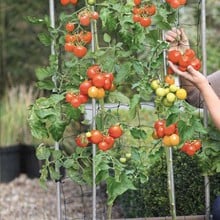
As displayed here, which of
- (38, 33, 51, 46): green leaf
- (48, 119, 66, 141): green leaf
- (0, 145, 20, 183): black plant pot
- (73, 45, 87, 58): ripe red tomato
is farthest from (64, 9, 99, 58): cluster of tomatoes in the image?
(0, 145, 20, 183): black plant pot

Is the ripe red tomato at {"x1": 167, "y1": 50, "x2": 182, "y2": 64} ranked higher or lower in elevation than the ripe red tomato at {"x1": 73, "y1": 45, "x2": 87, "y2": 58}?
lower

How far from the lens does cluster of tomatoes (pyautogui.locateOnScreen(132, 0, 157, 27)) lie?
2.71 m

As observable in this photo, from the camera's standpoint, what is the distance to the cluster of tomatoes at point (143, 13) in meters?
2.71

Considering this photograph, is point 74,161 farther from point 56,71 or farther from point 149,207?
point 149,207

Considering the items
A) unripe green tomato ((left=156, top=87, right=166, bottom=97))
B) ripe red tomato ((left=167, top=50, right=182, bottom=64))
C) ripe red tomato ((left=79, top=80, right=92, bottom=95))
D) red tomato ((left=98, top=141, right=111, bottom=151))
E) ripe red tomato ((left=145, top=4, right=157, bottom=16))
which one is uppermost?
ripe red tomato ((left=145, top=4, right=157, bottom=16))

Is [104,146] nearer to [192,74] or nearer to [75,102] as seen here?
[75,102]

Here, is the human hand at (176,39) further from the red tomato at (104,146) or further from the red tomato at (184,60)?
the red tomato at (104,146)

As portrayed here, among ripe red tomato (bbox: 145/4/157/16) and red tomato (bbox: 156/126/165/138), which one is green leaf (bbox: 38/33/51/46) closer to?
ripe red tomato (bbox: 145/4/157/16)

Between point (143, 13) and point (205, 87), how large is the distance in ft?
1.28

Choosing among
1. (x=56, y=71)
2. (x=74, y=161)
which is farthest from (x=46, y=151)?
(x=56, y=71)

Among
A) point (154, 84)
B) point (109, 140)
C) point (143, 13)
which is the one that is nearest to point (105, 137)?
point (109, 140)

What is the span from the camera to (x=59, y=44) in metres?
2.96

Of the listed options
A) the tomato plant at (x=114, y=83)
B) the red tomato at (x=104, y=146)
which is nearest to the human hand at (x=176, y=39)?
the tomato plant at (x=114, y=83)

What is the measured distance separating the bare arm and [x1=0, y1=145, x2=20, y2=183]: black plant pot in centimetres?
362
